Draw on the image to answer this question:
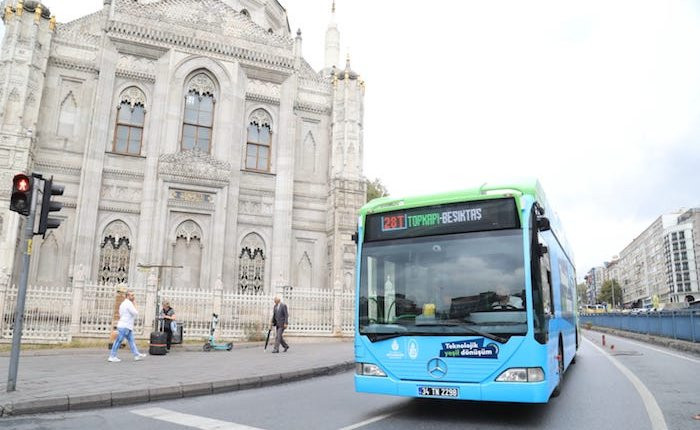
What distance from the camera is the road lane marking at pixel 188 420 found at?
5734 millimetres

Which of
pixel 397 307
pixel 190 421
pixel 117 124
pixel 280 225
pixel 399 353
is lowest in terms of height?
pixel 190 421

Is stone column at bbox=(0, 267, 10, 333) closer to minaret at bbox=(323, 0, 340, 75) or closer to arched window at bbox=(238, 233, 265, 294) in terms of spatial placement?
arched window at bbox=(238, 233, 265, 294)

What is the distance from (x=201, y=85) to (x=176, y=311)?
36.4 ft

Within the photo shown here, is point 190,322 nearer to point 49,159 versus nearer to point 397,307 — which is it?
point 49,159

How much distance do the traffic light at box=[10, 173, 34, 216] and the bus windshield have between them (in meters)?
5.17

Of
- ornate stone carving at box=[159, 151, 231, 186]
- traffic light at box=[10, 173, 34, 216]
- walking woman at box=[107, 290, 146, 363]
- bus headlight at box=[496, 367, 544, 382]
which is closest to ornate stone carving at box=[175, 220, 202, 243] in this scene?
ornate stone carving at box=[159, 151, 231, 186]

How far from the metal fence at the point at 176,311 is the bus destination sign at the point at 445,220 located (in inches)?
412

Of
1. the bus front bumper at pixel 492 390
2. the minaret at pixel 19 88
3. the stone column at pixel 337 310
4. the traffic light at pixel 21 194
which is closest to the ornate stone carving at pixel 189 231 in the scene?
the minaret at pixel 19 88

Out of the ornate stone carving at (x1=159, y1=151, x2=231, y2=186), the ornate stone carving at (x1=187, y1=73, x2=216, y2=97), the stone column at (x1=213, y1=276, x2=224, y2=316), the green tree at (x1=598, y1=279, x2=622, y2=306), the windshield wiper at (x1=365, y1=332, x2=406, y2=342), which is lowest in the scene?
the windshield wiper at (x1=365, y1=332, x2=406, y2=342)

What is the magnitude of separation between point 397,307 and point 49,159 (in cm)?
1976

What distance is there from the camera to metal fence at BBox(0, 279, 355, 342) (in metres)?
15.9

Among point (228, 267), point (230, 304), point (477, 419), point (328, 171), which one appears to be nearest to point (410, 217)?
point (477, 419)

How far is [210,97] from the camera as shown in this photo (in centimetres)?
2405

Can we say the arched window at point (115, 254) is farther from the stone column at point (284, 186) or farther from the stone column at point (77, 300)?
the stone column at point (284, 186)
